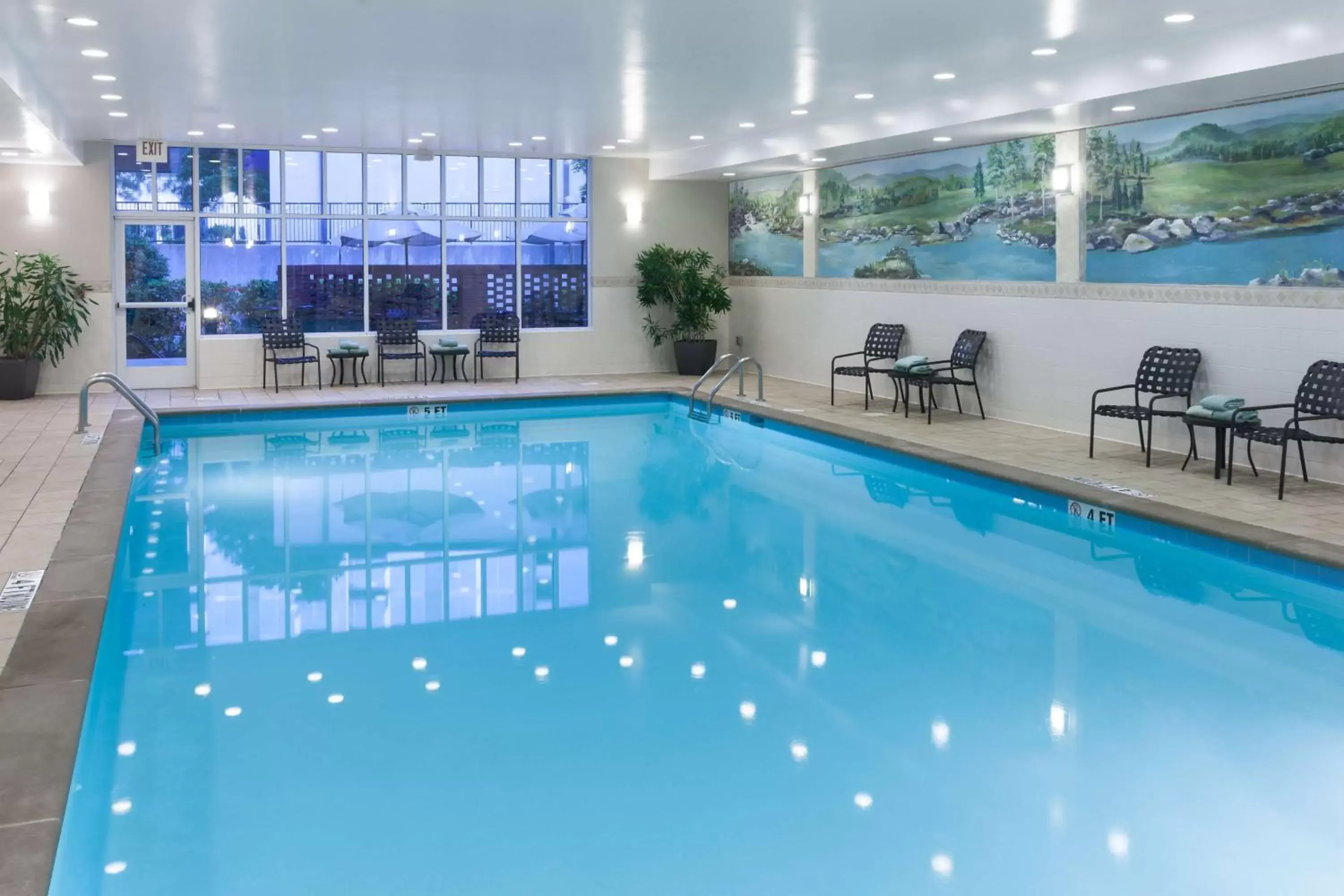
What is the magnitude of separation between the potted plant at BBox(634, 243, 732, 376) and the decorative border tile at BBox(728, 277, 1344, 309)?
4.62 ft

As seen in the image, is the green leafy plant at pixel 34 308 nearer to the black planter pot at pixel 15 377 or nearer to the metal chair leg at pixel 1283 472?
the black planter pot at pixel 15 377

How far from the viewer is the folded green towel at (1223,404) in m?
8.07

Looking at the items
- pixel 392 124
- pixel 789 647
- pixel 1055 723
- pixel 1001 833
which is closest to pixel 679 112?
pixel 392 124

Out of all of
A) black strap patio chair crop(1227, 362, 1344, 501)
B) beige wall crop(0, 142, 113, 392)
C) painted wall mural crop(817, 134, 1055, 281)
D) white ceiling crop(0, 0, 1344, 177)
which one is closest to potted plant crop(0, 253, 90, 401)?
beige wall crop(0, 142, 113, 392)

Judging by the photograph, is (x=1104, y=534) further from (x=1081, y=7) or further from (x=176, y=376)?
(x=176, y=376)

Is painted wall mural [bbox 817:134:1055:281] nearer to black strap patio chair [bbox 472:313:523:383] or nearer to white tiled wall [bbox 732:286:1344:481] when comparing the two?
white tiled wall [bbox 732:286:1344:481]

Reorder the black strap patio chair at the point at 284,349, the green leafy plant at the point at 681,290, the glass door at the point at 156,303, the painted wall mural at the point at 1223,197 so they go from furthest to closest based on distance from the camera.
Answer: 1. the green leafy plant at the point at 681,290
2. the black strap patio chair at the point at 284,349
3. the glass door at the point at 156,303
4. the painted wall mural at the point at 1223,197

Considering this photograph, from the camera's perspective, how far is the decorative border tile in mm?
8164

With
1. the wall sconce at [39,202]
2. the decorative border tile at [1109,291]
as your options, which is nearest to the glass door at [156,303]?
the wall sconce at [39,202]

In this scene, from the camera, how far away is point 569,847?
356 cm

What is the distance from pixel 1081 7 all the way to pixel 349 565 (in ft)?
16.2

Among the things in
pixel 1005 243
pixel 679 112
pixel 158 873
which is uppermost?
pixel 679 112

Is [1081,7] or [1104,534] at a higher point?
[1081,7]

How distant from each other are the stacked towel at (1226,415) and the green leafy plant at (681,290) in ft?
25.3
